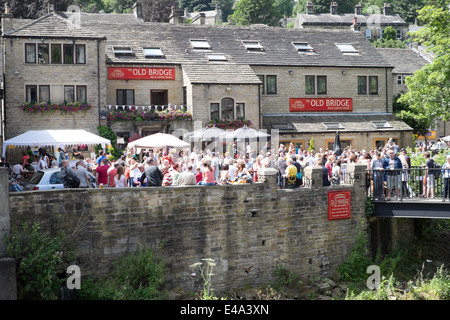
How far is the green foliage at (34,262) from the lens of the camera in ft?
44.0

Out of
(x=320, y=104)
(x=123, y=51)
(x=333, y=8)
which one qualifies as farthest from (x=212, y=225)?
(x=333, y=8)

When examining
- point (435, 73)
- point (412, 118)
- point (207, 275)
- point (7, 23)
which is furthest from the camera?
point (412, 118)

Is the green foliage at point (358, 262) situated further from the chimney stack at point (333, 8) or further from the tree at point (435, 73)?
the chimney stack at point (333, 8)

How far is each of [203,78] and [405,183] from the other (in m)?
16.0

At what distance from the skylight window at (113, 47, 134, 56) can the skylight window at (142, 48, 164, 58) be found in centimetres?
88

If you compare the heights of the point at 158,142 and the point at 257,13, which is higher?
the point at 257,13

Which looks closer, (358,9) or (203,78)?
(203,78)

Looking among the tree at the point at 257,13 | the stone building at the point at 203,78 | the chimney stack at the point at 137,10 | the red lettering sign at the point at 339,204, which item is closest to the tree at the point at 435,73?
the stone building at the point at 203,78

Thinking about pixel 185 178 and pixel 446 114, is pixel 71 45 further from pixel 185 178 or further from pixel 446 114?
pixel 446 114

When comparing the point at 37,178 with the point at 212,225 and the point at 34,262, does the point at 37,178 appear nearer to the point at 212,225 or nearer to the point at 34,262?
the point at 34,262

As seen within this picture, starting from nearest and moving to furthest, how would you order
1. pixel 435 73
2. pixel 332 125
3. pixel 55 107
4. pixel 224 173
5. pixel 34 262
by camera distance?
pixel 34 262 < pixel 224 173 < pixel 435 73 < pixel 55 107 < pixel 332 125

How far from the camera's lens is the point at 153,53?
112 ft

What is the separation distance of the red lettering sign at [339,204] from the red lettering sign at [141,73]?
16360mm
